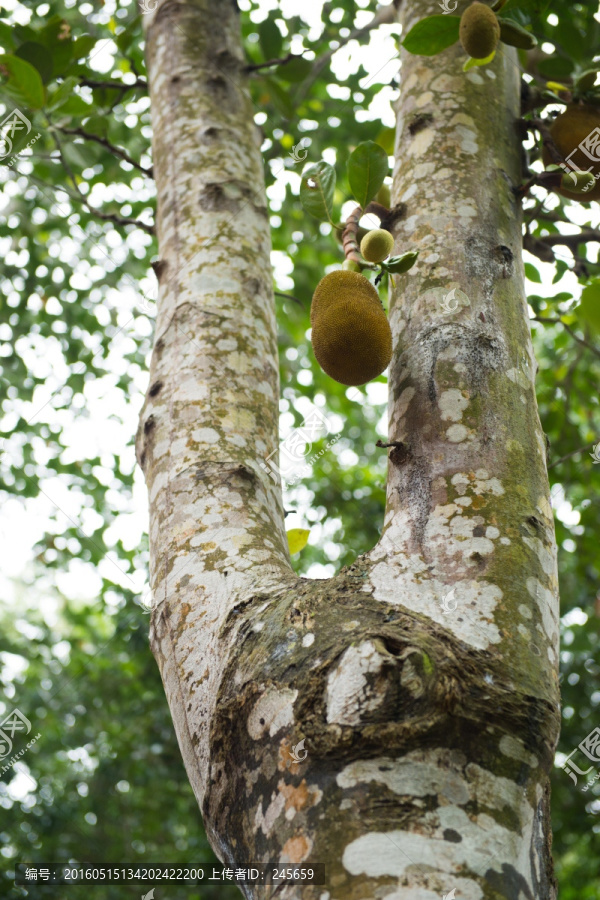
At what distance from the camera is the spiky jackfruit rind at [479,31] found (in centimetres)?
121

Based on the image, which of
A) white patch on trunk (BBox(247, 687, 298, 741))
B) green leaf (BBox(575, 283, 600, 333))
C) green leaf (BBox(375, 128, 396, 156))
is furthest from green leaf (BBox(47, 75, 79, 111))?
white patch on trunk (BBox(247, 687, 298, 741))

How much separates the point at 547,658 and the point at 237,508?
459 mm

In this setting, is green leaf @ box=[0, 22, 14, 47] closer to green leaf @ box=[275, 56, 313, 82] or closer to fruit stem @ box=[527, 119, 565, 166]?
green leaf @ box=[275, 56, 313, 82]

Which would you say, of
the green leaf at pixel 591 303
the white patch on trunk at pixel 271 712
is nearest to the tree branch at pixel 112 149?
the green leaf at pixel 591 303

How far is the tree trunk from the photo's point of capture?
66 cm

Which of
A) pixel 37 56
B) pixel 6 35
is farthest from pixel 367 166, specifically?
pixel 6 35

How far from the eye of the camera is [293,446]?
233 centimetres

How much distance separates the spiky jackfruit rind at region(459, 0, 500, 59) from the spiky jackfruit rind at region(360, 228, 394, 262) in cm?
37

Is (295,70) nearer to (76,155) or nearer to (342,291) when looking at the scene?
(76,155)

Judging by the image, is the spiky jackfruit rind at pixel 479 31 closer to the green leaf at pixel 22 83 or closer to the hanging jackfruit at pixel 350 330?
the hanging jackfruit at pixel 350 330

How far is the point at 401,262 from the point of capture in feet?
3.50

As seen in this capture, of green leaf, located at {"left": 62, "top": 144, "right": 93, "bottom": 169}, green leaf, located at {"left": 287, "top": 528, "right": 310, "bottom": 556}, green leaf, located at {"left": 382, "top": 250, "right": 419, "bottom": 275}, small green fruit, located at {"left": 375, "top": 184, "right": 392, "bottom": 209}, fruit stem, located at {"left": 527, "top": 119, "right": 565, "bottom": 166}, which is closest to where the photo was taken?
green leaf, located at {"left": 382, "top": 250, "right": 419, "bottom": 275}

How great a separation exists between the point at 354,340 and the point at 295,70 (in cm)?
148

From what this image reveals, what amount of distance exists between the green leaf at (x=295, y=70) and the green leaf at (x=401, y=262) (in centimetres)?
137
